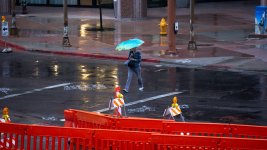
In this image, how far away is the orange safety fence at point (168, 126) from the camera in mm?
13301

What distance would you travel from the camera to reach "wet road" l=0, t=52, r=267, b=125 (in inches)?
758

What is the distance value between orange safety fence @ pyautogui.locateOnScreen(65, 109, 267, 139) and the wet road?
3.15 metres

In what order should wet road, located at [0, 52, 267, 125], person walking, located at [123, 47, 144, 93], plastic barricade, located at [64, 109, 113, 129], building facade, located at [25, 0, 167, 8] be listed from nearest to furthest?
plastic barricade, located at [64, 109, 113, 129] → wet road, located at [0, 52, 267, 125] → person walking, located at [123, 47, 144, 93] → building facade, located at [25, 0, 167, 8]

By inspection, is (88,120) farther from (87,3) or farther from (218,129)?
(87,3)

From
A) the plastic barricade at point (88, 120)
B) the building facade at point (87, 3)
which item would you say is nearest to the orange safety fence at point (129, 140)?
the plastic barricade at point (88, 120)

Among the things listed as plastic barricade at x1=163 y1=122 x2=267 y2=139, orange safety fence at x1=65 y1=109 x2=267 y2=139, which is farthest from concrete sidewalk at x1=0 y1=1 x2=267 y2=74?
plastic barricade at x1=163 y1=122 x2=267 y2=139

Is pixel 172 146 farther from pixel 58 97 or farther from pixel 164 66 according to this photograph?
pixel 164 66

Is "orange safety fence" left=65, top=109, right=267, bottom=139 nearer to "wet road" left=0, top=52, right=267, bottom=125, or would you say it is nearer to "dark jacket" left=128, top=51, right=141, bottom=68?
"wet road" left=0, top=52, right=267, bottom=125

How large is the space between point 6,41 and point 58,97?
1426 cm

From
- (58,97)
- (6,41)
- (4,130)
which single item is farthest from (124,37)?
(4,130)

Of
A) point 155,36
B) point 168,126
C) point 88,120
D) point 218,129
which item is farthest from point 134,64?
point 155,36

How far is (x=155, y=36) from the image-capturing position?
1441 inches

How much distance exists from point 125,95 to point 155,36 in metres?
14.8

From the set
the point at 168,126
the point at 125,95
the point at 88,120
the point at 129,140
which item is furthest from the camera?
the point at 125,95
